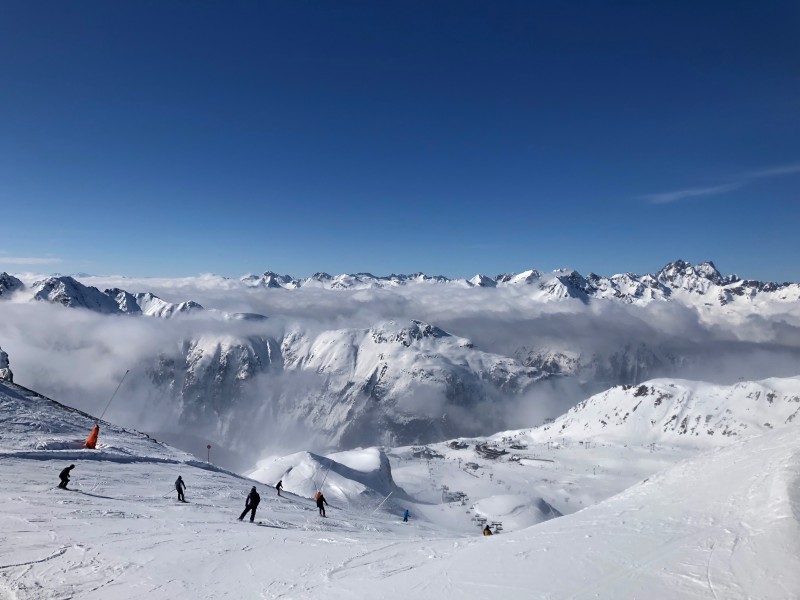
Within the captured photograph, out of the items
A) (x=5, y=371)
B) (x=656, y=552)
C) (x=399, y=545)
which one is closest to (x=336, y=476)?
(x=5, y=371)

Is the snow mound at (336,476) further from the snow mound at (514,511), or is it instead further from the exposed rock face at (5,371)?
the exposed rock face at (5,371)

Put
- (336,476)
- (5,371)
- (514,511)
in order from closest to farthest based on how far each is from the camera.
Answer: (5,371) < (336,476) < (514,511)

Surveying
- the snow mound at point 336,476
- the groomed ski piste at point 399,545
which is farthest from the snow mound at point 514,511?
the groomed ski piste at point 399,545

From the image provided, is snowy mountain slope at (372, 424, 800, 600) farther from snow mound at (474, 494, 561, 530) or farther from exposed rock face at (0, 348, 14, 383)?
snow mound at (474, 494, 561, 530)

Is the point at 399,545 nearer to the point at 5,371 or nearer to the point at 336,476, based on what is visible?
the point at 5,371

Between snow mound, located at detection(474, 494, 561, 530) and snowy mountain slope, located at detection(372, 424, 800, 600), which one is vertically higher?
snowy mountain slope, located at detection(372, 424, 800, 600)

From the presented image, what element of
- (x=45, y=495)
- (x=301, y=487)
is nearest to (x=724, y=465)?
(x=45, y=495)

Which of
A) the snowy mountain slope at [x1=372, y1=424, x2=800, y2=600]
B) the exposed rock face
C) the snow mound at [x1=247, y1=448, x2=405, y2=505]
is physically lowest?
the snow mound at [x1=247, y1=448, x2=405, y2=505]

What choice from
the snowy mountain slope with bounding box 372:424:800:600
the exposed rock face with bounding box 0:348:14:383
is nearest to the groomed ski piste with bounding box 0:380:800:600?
the snowy mountain slope with bounding box 372:424:800:600

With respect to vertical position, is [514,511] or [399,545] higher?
[399,545]

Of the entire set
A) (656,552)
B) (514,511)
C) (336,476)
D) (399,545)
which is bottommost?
(514,511)

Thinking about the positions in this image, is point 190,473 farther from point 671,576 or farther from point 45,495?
point 671,576
